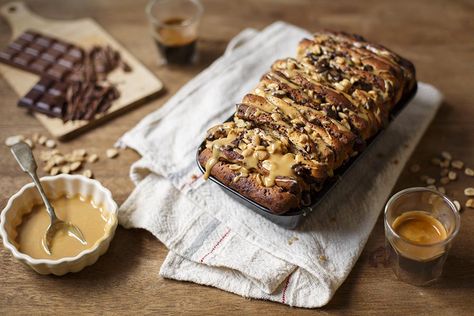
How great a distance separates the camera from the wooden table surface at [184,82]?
5.14 feet

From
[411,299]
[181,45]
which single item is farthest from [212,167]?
[181,45]

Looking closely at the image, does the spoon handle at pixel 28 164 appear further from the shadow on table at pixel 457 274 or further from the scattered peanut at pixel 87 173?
the shadow on table at pixel 457 274

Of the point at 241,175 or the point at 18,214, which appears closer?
the point at 241,175

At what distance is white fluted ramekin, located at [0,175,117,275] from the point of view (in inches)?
60.9

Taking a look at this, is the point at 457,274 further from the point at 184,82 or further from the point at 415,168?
the point at 184,82

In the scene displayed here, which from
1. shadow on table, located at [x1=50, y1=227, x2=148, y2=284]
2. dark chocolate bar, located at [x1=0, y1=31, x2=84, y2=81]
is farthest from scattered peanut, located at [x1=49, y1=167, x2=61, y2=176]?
dark chocolate bar, located at [x1=0, y1=31, x2=84, y2=81]

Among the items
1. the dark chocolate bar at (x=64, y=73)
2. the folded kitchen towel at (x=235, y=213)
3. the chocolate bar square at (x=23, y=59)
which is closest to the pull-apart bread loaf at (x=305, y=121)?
the folded kitchen towel at (x=235, y=213)

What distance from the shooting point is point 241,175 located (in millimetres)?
1566

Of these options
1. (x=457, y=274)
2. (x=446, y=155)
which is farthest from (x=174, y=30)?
(x=457, y=274)

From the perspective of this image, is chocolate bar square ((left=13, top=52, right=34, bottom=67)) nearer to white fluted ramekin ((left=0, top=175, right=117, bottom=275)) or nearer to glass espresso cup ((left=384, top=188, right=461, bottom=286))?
white fluted ramekin ((left=0, top=175, right=117, bottom=275))

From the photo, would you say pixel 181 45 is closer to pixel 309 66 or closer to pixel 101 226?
pixel 309 66

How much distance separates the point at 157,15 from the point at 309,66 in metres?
0.86

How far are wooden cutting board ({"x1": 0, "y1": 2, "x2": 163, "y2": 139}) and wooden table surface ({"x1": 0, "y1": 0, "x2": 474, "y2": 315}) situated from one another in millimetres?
40

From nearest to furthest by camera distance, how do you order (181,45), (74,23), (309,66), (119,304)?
(119,304), (309,66), (181,45), (74,23)
